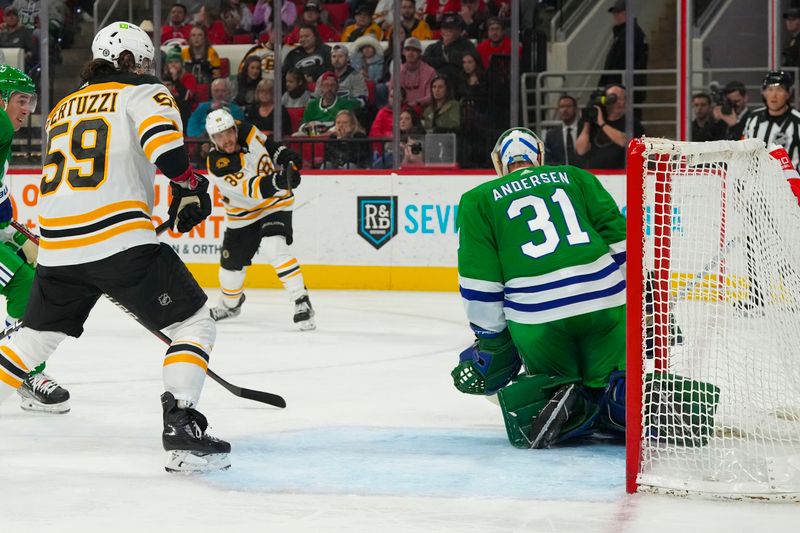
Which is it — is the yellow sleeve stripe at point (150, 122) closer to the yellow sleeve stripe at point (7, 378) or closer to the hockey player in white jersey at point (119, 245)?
the hockey player in white jersey at point (119, 245)

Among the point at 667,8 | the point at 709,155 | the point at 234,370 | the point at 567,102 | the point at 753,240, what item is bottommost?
the point at 234,370

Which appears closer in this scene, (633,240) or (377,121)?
(633,240)

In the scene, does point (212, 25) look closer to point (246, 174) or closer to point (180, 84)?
point (180, 84)

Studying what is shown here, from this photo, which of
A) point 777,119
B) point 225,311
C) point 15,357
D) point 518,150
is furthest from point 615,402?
point 225,311

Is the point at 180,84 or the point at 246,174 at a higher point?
the point at 180,84

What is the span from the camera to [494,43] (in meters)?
8.84

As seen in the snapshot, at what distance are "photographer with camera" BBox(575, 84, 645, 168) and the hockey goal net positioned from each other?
506 cm

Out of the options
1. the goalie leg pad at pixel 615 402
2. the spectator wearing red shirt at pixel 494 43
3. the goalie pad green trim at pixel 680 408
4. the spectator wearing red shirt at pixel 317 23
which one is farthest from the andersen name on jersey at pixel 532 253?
the spectator wearing red shirt at pixel 317 23

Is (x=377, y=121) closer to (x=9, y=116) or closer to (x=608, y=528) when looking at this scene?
(x=9, y=116)

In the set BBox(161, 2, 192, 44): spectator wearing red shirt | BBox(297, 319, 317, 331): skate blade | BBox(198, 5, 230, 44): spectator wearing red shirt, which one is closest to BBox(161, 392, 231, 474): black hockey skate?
BBox(297, 319, 317, 331): skate blade

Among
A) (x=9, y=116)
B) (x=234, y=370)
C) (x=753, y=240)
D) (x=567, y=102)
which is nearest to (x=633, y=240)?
(x=753, y=240)

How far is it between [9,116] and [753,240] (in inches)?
94.7

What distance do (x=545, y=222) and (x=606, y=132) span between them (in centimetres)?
525

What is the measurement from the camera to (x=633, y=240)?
292 centimetres
